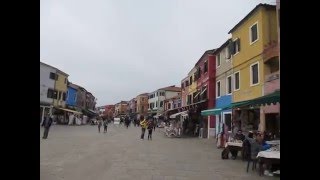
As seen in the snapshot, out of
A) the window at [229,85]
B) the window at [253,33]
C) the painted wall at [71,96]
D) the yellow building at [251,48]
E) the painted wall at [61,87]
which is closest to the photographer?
the yellow building at [251,48]

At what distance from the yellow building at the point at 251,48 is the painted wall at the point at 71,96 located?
113 feet

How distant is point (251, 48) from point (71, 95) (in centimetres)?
3876

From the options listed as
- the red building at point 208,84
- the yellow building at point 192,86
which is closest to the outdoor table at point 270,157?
the red building at point 208,84

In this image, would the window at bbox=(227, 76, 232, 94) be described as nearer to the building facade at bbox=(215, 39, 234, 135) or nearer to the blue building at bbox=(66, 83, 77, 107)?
the building facade at bbox=(215, 39, 234, 135)

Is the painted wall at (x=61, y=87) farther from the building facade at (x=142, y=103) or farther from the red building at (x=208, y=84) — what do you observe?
the building facade at (x=142, y=103)

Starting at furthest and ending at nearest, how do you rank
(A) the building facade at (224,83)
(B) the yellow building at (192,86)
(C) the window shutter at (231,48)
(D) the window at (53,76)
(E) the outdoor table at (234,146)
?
(D) the window at (53,76), (B) the yellow building at (192,86), (A) the building facade at (224,83), (C) the window shutter at (231,48), (E) the outdoor table at (234,146)

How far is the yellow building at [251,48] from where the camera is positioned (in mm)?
15656

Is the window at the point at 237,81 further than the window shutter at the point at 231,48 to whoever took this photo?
No

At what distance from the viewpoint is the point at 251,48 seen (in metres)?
17.1

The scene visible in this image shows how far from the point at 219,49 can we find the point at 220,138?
8063 mm
